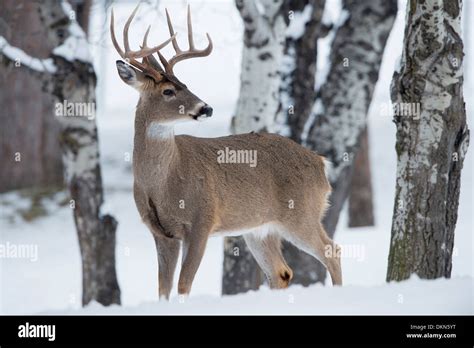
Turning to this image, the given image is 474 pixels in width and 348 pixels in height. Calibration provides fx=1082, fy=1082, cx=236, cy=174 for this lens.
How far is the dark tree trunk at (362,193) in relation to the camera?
17516 mm

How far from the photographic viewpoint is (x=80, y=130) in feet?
33.9

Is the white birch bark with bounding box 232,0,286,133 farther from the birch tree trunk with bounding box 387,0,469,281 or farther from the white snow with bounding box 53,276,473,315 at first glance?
the white snow with bounding box 53,276,473,315

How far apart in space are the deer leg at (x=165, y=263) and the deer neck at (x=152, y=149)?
0.49 m

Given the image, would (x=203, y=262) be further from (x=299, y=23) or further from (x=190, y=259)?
(x=190, y=259)

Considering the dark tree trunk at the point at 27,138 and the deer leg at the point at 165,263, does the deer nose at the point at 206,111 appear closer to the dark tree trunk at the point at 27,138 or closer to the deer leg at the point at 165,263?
the deer leg at the point at 165,263

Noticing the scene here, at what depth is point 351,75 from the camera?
11062 mm

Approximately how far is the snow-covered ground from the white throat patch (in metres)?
1.22

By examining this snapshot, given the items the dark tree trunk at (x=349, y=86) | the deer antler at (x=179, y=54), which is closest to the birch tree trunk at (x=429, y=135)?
the deer antler at (x=179, y=54)

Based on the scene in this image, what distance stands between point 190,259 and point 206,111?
1080mm

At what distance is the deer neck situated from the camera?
7.97 meters

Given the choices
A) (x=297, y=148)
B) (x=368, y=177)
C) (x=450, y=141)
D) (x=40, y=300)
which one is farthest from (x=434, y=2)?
(x=368, y=177)

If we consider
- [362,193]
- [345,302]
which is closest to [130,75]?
[345,302]
